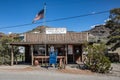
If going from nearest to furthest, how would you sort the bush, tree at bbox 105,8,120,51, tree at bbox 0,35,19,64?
1. the bush
2. tree at bbox 0,35,19,64
3. tree at bbox 105,8,120,51

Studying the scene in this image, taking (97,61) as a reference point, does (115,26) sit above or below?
above

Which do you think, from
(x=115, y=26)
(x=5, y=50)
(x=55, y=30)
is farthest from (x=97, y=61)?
(x=115, y=26)

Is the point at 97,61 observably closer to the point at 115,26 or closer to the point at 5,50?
the point at 5,50

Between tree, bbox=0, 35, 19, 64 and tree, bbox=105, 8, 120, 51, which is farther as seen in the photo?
tree, bbox=105, 8, 120, 51

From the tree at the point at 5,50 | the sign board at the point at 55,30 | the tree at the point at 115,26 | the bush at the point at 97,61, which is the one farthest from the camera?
the tree at the point at 115,26

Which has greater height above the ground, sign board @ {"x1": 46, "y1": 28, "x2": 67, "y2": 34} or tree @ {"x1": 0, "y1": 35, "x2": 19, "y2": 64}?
sign board @ {"x1": 46, "y1": 28, "x2": 67, "y2": 34}

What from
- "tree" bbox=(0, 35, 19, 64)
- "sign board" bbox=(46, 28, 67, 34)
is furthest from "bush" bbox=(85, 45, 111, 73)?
"tree" bbox=(0, 35, 19, 64)

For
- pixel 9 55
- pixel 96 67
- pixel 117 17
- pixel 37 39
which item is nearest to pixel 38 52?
pixel 37 39

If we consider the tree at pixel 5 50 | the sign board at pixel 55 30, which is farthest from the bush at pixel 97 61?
the tree at pixel 5 50

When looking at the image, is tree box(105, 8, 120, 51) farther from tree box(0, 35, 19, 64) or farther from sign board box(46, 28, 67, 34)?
tree box(0, 35, 19, 64)

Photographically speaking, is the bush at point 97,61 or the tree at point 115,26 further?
the tree at point 115,26

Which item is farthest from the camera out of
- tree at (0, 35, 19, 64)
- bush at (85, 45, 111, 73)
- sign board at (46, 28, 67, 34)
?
sign board at (46, 28, 67, 34)

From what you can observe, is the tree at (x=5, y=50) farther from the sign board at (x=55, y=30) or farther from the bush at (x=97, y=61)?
the bush at (x=97, y=61)

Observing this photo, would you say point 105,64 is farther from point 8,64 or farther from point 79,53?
point 8,64
